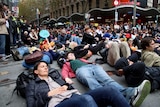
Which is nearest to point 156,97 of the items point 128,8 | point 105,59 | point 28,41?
point 105,59

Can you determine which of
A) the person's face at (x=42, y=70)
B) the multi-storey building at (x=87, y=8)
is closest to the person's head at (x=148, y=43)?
the person's face at (x=42, y=70)

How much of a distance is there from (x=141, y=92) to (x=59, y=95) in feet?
3.76

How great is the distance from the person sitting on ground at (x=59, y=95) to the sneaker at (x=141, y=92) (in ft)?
1.51

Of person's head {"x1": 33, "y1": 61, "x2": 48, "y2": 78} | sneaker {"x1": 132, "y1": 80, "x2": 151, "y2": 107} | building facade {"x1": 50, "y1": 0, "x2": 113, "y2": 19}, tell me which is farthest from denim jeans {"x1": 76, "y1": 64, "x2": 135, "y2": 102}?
building facade {"x1": 50, "y1": 0, "x2": 113, "y2": 19}

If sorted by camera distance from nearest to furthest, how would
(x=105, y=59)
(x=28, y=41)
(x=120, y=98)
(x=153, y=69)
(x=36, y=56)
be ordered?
(x=120, y=98)
(x=153, y=69)
(x=36, y=56)
(x=105, y=59)
(x=28, y=41)

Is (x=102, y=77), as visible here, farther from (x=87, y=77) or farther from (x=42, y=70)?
(x=42, y=70)

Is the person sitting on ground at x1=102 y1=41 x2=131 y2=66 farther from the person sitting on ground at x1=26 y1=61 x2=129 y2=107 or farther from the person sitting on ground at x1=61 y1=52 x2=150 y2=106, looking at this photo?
the person sitting on ground at x1=26 y1=61 x2=129 y2=107

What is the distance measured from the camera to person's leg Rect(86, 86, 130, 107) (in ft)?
8.07

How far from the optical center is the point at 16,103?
352 cm

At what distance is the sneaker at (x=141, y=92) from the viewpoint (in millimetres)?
2812

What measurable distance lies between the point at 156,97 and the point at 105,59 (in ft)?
7.93

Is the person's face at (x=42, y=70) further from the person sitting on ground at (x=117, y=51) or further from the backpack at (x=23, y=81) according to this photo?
the person sitting on ground at (x=117, y=51)

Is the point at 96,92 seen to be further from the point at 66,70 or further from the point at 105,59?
the point at 105,59

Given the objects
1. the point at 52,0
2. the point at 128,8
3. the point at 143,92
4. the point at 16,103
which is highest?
the point at 52,0
